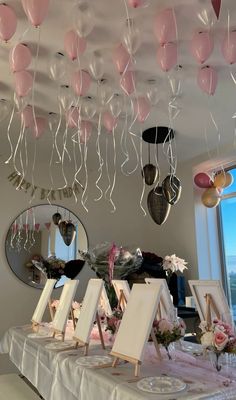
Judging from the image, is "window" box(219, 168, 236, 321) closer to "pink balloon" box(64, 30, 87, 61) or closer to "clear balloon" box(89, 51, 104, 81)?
"clear balloon" box(89, 51, 104, 81)

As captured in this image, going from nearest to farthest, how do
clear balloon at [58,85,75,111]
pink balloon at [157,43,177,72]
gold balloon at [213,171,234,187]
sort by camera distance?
pink balloon at [157,43,177,72]
clear balloon at [58,85,75,111]
gold balloon at [213,171,234,187]

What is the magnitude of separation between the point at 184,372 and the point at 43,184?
325cm

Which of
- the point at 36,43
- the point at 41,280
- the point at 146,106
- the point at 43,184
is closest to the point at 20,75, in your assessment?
the point at 36,43

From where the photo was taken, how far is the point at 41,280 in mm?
4230

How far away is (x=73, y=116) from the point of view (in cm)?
298

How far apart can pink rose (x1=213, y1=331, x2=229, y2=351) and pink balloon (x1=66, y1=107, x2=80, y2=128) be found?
198 cm

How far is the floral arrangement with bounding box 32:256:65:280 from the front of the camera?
13.6 ft

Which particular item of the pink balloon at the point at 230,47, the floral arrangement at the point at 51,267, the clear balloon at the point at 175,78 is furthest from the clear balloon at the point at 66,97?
the floral arrangement at the point at 51,267

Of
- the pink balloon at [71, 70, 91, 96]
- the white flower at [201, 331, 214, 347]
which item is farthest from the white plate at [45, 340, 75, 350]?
the pink balloon at [71, 70, 91, 96]

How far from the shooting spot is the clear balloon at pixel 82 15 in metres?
1.82

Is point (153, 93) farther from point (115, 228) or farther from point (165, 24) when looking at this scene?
point (115, 228)

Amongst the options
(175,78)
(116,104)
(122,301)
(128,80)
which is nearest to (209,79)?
(175,78)

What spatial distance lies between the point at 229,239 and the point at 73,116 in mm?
2461

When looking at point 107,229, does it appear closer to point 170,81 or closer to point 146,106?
point 146,106
